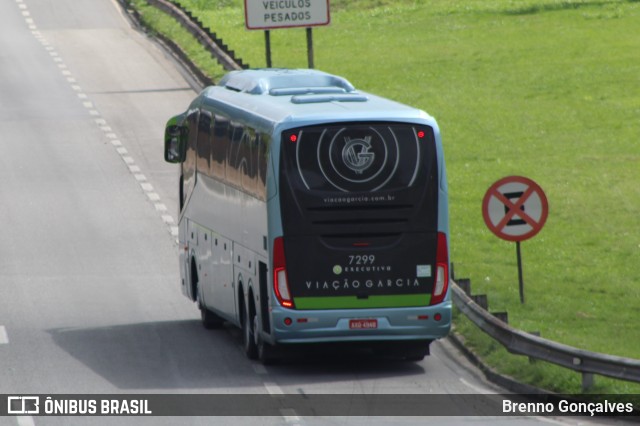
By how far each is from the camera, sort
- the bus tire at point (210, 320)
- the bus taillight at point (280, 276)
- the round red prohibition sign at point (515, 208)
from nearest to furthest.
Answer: the bus taillight at point (280, 276) → the round red prohibition sign at point (515, 208) → the bus tire at point (210, 320)

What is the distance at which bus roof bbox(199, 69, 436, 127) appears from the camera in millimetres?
18812

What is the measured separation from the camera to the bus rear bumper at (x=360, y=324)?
61.7 feet

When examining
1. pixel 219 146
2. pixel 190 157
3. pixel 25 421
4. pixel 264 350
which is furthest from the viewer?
pixel 190 157

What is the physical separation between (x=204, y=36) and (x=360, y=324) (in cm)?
3087

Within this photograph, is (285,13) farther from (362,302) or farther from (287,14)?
(362,302)

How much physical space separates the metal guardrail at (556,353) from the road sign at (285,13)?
16214 mm

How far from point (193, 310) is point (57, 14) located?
37.5 meters

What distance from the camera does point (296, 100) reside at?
19.8 meters

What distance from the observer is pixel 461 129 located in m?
41.7

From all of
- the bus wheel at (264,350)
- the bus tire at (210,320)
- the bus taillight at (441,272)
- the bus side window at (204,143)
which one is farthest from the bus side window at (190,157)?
the bus taillight at (441,272)

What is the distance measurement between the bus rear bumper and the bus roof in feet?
6.94

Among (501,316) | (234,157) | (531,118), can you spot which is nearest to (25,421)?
(234,157)

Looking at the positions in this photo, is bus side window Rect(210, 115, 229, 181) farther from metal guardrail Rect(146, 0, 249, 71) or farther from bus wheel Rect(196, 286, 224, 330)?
metal guardrail Rect(146, 0, 249, 71)

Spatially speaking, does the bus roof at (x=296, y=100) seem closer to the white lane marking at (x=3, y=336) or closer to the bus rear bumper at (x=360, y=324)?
the bus rear bumper at (x=360, y=324)
